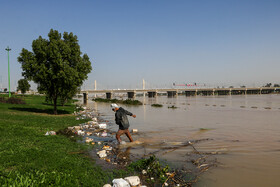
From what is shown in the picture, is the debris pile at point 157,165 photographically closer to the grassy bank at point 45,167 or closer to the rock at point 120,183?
the rock at point 120,183

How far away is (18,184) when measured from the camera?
5.02m

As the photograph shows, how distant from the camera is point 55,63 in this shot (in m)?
23.9

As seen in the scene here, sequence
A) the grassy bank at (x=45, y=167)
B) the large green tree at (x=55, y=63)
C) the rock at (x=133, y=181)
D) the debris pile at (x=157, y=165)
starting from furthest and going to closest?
the large green tree at (x=55, y=63) < the debris pile at (x=157, y=165) < the rock at (x=133, y=181) < the grassy bank at (x=45, y=167)

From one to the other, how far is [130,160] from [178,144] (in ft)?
12.6

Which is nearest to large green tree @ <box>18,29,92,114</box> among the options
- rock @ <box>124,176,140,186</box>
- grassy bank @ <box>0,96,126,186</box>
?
grassy bank @ <box>0,96,126,186</box>

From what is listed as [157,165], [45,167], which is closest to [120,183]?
[157,165]

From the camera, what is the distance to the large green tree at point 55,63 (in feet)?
76.7

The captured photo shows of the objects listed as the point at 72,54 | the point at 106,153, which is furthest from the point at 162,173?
the point at 72,54

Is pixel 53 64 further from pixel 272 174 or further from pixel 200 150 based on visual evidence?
pixel 272 174

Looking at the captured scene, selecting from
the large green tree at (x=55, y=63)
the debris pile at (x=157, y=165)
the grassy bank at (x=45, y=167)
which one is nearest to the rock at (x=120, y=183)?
the debris pile at (x=157, y=165)

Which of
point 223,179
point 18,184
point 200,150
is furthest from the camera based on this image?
point 200,150

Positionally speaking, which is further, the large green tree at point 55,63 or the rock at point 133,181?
the large green tree at point 55,63

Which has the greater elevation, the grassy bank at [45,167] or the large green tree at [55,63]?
the large green tree at [55,63]

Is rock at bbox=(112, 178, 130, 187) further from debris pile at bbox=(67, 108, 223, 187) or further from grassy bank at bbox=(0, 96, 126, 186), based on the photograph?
grassy bank at bbox=(0, 96, 126, 186)
